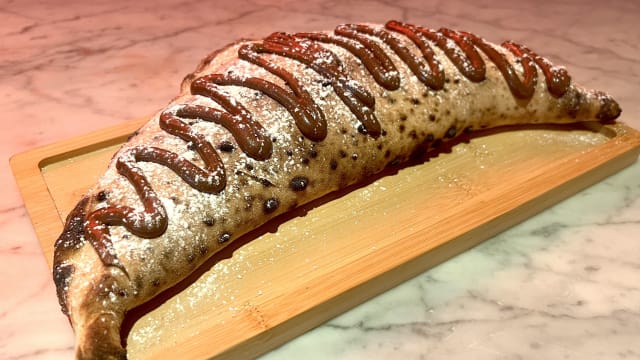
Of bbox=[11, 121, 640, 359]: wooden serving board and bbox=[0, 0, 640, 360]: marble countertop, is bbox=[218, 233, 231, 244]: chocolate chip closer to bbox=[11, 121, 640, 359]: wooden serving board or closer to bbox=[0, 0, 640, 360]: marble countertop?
bbox=[11, 121, 640, 359]: wooden serving board

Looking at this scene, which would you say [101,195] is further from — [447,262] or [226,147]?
[447,262]

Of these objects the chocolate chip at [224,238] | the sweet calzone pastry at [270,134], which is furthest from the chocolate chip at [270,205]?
the chocolate chip at [224,238]

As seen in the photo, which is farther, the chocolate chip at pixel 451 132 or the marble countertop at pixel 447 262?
the chocolate chip at pixel 451 132

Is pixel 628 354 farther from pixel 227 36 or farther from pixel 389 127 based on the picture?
pixel 227 36

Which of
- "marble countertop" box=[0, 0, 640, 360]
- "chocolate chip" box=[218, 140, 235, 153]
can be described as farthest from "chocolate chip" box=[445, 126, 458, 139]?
"chocolate chip" box=[218, 140, 235, 153]

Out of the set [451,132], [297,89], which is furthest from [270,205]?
[451,132]

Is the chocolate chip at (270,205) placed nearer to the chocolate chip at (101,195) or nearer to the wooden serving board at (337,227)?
the wooden serving board at (337,227)
